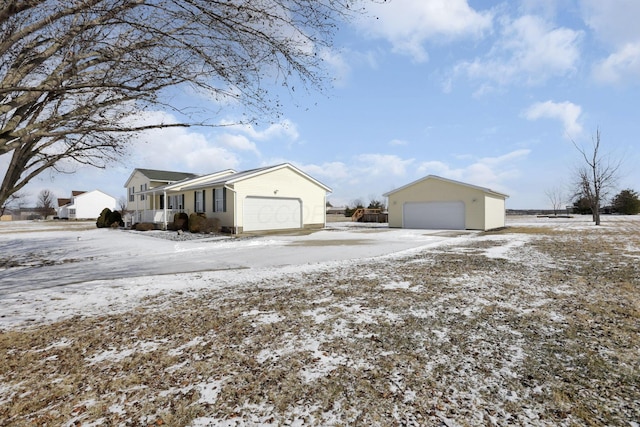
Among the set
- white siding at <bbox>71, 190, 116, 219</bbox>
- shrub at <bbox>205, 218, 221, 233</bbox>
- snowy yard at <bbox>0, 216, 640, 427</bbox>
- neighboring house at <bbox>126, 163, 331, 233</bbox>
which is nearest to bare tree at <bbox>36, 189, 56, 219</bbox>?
white siding at <bbox>71, 190, 116, 219</bbox>

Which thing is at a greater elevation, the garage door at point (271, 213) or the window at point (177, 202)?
the window at point (177, 202)

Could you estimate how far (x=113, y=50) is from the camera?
12.3 feet

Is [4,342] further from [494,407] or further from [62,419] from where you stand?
[494,407]

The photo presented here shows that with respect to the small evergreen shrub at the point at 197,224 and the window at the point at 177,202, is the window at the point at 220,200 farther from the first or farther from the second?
the window at the point at 177,202

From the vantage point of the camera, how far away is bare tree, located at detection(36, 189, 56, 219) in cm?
6458

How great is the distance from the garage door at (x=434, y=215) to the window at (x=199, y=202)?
50.0 ft

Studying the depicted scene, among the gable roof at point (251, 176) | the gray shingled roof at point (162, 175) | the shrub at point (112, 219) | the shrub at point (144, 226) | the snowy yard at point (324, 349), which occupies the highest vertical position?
the gray shingled roof at point (162, 175)

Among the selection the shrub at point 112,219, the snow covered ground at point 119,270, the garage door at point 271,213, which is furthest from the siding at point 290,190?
the shrub at point 112,219

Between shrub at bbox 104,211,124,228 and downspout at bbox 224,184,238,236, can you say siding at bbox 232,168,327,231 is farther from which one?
shrub at bbox 104,211,124,228

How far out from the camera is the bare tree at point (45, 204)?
64581 mm

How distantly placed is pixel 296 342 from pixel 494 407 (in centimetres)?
202

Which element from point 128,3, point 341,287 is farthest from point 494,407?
point 128,3

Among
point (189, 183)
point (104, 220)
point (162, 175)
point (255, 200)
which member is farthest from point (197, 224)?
point (162, 175)

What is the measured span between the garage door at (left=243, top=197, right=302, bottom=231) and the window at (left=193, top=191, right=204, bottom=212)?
161 inches
